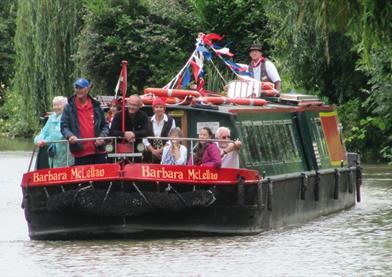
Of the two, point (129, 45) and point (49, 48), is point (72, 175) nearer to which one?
point (129, 45)

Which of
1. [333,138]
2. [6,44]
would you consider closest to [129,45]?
[333,138]

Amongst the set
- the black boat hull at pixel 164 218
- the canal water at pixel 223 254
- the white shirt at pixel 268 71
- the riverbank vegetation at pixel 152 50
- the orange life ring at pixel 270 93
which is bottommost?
the canal water at pixel 223 254

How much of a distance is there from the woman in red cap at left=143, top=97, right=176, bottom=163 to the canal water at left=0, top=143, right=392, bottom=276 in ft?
3.93

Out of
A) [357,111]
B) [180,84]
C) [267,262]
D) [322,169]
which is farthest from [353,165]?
[357,111]

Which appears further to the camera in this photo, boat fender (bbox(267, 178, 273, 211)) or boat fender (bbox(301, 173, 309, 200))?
boat fender (bbox(301, 173, 309, 200))

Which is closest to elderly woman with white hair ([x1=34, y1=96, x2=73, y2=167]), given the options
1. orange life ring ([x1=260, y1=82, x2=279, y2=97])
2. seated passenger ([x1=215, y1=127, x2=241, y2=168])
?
seated passenger ([x1=215, y1=127, x2=241, y2=168])

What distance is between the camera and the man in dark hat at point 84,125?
64.5ft

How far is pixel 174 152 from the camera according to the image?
784 inches

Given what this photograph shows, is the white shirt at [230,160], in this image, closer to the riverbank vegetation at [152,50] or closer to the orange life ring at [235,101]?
the orange life ring at [235,101]

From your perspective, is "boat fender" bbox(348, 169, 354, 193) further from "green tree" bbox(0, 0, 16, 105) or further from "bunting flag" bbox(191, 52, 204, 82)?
"green tree" bbox(0, 0, 16, 105)

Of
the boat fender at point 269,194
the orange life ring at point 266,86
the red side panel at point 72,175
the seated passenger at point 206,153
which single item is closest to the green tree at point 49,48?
the orange life ring at point 266,86

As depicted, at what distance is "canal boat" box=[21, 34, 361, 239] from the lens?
754 inches

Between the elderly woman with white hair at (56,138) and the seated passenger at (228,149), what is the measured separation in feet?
6.55

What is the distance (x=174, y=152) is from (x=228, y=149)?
744mm
